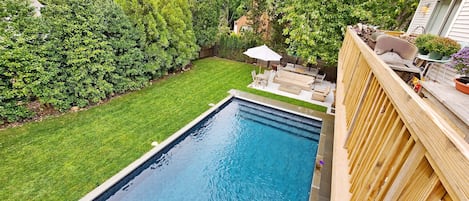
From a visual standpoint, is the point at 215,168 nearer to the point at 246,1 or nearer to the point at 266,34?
the point at 266,34

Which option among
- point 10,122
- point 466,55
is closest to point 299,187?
point 466,55

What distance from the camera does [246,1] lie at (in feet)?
59.1

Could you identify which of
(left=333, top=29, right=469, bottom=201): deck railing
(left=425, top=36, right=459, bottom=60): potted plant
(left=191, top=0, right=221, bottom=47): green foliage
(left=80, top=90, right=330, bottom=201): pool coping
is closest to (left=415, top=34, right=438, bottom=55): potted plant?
(left=425, top=36, right=459, bottom=60): potted plant

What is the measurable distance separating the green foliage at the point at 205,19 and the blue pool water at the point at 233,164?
8.30m

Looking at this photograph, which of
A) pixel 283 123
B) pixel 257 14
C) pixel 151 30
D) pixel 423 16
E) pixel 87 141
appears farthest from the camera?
pixel 257 14

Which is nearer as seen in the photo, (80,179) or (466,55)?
(466,55)

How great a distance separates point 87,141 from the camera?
702 centimetres

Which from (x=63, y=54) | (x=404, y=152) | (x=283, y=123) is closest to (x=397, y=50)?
(x=404, y=152)

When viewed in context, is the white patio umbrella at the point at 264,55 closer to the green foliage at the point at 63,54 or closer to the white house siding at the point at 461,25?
the green foliage at the point at 63,54

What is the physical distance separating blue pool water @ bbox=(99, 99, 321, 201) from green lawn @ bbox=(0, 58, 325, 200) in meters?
0.71

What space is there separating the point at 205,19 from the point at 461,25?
545 inches

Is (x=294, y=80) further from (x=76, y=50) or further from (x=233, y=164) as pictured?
(x=76, y=50)

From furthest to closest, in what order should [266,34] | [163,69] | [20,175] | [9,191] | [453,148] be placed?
[266,34]
[163,69]
[20,175]
[9,191]
[453,148]

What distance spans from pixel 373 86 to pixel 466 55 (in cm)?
224
